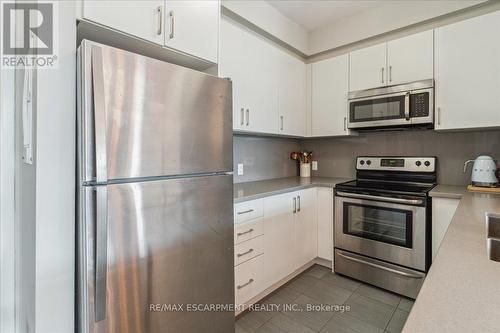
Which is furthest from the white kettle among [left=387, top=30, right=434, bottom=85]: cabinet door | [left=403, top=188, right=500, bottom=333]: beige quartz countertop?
[left=403, top=188, right=500, bottom=333]: beige quartz countertop

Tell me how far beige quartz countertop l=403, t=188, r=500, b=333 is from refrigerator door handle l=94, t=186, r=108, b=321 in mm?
965

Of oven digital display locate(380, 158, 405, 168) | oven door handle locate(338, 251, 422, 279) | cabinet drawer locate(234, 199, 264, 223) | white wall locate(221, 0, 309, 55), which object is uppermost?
white wall locate(221, 0, 309, 55)

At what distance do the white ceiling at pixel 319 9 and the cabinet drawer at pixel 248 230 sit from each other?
1.95m

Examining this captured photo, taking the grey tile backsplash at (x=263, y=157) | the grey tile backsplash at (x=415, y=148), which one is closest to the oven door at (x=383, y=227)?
the grey tile backsplash at (x=415, y=148)

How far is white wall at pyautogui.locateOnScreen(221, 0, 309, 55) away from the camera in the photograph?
2053mm

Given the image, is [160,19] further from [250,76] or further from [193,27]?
[250,76]

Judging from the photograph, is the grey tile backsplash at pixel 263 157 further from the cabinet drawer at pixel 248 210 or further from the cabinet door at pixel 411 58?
the cabinet door at pixel 411 58

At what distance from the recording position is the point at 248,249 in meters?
1.84

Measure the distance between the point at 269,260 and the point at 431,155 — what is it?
1802 millimetres

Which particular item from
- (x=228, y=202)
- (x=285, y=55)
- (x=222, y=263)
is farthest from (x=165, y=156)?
(x=285, y=55)

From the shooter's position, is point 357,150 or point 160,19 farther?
point 357,150

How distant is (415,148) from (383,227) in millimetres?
901

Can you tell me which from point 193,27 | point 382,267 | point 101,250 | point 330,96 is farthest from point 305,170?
point 101,250

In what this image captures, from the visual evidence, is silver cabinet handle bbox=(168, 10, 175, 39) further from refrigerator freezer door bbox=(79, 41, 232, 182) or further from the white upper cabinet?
the white upper cabinet
